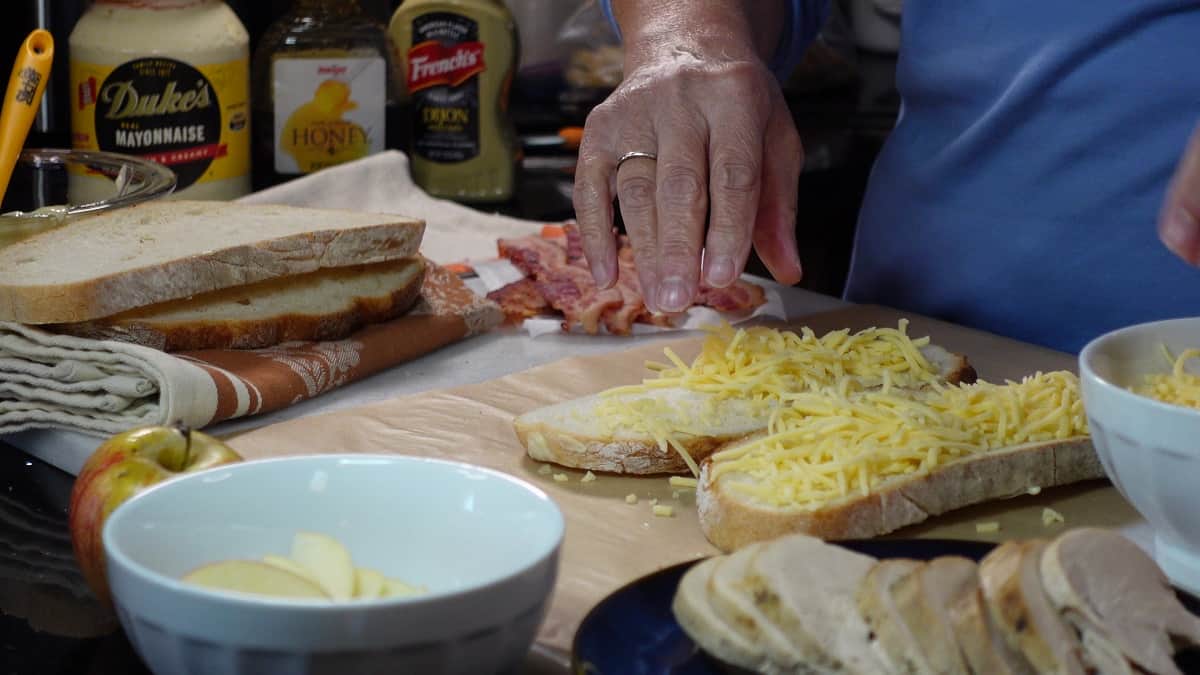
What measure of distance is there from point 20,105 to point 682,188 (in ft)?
3.03

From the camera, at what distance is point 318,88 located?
3.08 meters

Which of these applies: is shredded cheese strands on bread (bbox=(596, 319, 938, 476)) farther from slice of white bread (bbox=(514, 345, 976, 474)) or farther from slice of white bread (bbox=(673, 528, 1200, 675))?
slice of white bread (bbox=(673, 528, 1200, 675))

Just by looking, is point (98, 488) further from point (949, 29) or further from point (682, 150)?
point (949, 29)

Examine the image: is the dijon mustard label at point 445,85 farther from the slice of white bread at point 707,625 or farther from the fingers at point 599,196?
the slice of white bread at point 707,625

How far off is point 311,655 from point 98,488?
0.33 metres

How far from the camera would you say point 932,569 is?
1046mm

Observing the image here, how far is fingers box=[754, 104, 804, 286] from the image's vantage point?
212 cm

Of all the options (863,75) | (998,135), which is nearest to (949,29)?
(998,135)

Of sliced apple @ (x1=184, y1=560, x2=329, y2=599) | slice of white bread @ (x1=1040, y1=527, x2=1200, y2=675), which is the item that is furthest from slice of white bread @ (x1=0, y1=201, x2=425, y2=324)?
slice of white bread @ (x1=1040, y1=527, x2=1200, y2=675)

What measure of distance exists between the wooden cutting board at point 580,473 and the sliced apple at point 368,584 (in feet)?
0.32

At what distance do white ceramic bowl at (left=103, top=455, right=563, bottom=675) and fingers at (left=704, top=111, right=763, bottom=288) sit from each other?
2.74 feet

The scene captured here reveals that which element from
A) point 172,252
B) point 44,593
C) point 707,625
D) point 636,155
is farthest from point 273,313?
point 707,625

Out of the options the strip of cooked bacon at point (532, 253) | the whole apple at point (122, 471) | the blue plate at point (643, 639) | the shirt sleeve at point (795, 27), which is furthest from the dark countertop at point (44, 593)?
the shirt sleeve at point (795, 27)

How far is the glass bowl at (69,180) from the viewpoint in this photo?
2188mm
